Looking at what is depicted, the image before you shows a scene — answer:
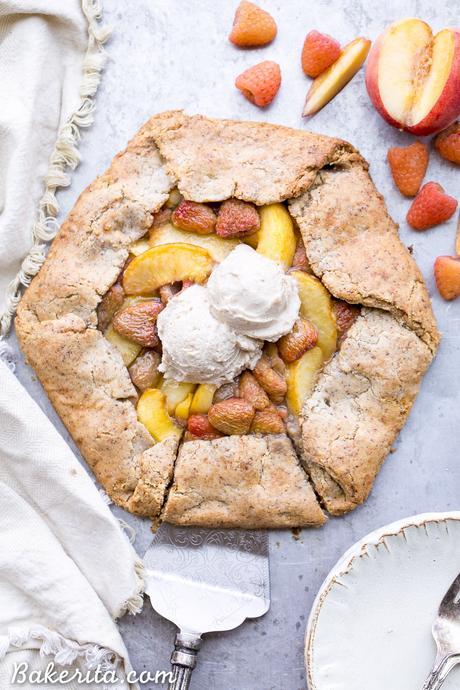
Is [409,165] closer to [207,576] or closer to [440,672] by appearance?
[207,576]

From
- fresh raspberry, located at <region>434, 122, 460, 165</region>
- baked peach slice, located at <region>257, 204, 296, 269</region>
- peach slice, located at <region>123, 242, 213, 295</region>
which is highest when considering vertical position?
fresh raspberry, located at <region>434, 122, 460, 165</region>

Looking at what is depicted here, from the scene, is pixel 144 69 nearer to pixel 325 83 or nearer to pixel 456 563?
pixel 325 83

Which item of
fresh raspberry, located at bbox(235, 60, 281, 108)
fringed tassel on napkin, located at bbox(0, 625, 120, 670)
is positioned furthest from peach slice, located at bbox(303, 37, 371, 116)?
fringed tassel on napkin, located at bbox(0, 625, 120, 670)

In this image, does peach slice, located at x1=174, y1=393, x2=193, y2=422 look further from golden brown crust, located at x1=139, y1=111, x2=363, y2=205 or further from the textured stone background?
golden brown crust, located at x1=139, y1=111, x2=363, y2=205

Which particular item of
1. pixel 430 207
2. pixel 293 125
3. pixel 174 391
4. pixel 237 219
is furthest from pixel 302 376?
pixel 293 125

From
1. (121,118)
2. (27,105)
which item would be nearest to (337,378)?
(121,118)

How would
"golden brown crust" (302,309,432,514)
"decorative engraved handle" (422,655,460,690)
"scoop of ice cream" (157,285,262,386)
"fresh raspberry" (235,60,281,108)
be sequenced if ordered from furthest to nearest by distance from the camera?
"fresh raspberry" (235,60,281,108) < "golden brown crust" (302,309,432,514) < "scoop of ice cream" (157,285,262,386) < "decorative engraved handle" (422,655,460,690)

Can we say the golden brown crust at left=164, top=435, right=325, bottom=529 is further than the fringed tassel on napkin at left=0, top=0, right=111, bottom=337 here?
No

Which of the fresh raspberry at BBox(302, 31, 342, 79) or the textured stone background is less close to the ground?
the fresh raspberry at BBox(302, 31, 342, 79)
